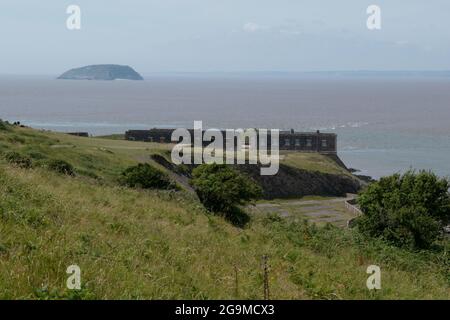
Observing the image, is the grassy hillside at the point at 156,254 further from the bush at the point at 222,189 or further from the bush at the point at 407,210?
the bush at the point at 407,210

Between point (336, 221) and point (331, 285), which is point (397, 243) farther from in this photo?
point (336, 221)

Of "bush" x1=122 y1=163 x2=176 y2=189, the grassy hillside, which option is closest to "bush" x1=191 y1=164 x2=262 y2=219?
"bush" x1=122 y1=163 x2=176 y2=189

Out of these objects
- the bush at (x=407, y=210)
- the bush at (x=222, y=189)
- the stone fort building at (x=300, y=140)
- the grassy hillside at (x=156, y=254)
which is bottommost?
the stone fort building at (x=300, y=140)

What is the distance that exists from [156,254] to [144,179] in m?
18.3

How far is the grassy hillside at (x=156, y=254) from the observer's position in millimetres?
7387

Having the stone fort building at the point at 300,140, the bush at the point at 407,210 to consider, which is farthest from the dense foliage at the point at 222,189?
the stone fort building at the point at 300,140

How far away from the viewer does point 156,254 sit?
32.8 ft

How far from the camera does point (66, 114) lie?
176 meters

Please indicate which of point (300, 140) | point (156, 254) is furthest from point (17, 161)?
point (300, 140)

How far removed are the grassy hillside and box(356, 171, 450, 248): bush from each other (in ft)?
21.6

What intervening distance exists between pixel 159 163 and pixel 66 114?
133925mm

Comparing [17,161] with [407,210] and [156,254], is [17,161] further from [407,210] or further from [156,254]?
[407,210]

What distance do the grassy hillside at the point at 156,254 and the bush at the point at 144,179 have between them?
28.6ft
